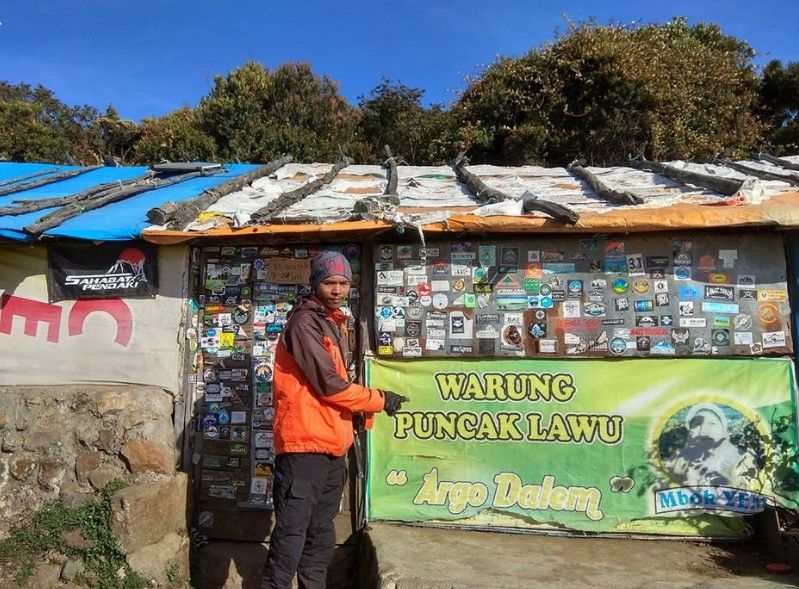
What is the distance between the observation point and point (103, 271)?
198 inches

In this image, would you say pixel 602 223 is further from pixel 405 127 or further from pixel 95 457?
pixel 405 127

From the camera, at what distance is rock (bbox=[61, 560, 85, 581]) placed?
4330 mm

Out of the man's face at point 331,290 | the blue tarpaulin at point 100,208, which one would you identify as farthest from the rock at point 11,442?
the man's face at point 331,290

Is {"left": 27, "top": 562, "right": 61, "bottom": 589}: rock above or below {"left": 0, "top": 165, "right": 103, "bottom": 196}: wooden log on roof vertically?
below

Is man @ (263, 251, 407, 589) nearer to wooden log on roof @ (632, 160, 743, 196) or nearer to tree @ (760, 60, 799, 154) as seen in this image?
wooden log on roof @ (632, 160, 743, 196)

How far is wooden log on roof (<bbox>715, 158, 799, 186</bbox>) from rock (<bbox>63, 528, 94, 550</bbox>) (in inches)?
250

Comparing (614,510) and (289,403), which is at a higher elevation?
(289,403)

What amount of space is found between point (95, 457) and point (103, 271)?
149 centimetres

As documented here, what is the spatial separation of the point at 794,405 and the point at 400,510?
3.11m

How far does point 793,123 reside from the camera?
17.0 meters

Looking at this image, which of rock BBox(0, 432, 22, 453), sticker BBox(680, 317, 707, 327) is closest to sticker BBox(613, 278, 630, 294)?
sticker BBox(680, 317, 707, 327)

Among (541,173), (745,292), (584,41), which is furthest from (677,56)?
(745,292)

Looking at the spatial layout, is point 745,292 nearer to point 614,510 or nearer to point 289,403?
point 614,510

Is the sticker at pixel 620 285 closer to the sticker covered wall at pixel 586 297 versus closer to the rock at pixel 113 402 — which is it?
the sticker covered wall at pixel 586 297
